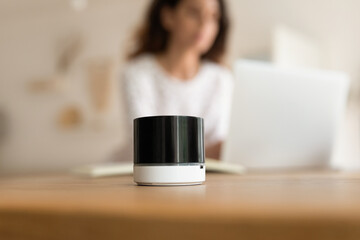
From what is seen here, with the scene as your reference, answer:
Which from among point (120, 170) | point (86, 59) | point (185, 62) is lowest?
point (120, 170)

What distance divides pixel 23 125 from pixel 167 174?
11.6 ft

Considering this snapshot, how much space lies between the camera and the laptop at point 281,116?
97cm

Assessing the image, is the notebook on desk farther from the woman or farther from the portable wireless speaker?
the woman

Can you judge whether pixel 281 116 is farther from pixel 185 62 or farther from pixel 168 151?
pixel 185 62

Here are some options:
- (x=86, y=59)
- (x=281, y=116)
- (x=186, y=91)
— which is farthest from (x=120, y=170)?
(x=86, y=59)

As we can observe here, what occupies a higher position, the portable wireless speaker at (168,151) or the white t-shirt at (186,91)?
the white t-shirt at (186,91)

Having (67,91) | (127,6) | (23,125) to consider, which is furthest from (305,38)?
(23,125)

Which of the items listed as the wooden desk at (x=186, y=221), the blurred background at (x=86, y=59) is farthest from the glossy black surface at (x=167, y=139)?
the blurred background at (x=86, y=59)

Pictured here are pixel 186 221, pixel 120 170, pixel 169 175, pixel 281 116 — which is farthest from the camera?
pixel 281 116

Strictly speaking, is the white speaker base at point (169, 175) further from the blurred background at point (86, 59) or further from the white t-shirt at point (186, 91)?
the blurred background at point (86, 59)

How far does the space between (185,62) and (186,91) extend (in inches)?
6.8

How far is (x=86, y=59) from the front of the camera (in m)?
3.45

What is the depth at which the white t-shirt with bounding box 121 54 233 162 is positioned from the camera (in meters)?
1.83

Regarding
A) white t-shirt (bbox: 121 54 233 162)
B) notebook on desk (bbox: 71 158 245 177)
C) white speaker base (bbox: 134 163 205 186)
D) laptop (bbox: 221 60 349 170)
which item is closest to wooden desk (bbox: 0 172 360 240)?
white speaker base (bbox: 134 163 205 186)
